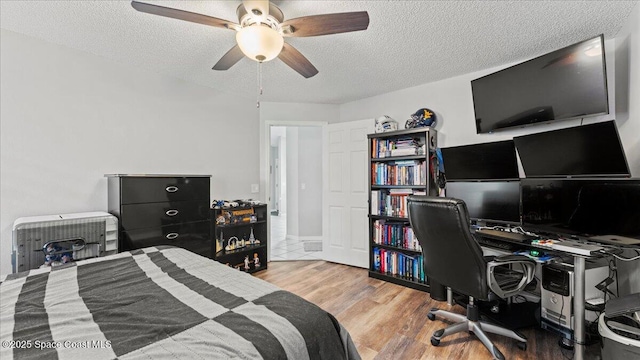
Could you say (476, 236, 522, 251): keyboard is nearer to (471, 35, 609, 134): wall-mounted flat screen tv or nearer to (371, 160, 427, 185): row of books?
(371, 160, 427, 185): row of books

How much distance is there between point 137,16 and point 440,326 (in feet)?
11.2

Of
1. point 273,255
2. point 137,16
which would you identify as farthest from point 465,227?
point 273,255

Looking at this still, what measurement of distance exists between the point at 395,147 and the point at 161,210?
107 inches

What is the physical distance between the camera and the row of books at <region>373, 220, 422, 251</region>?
10.2 feet

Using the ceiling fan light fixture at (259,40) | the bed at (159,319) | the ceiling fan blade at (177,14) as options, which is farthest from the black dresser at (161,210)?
the ceiling fan light fixture at (259,40)

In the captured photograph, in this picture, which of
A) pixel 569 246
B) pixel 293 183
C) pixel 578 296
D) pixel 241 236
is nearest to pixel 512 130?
pixel 569 246

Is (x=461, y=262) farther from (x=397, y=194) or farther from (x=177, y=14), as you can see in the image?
(x=177, y=14)

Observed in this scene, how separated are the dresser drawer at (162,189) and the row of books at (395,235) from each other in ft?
6.97

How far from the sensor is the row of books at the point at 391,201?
3213mm

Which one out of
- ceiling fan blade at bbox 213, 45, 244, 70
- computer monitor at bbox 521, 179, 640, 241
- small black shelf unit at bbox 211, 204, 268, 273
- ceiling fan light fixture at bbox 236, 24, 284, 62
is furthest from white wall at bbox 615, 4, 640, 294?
small black shelf unit at bbox 211, 204, 268, 273

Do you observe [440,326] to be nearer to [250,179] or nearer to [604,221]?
[604,221]

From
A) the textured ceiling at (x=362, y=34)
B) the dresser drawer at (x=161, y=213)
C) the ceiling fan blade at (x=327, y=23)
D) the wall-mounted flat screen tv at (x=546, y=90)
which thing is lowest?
the dresser drawer at (x=161, y=213)

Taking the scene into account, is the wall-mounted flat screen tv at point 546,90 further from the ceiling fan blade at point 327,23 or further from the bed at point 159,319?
the bed at point 159,319

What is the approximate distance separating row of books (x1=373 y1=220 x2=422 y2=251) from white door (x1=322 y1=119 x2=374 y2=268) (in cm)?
28
